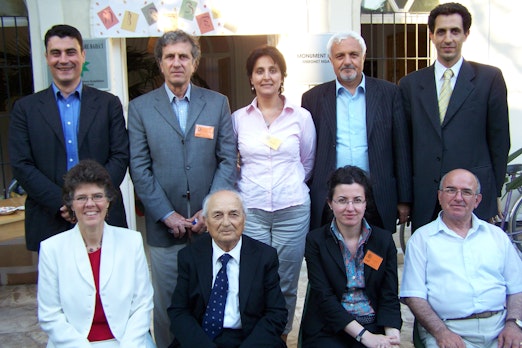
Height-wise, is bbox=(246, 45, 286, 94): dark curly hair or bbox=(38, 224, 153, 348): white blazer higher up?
bbox=(246, 45, 286, 94): dark curly hair

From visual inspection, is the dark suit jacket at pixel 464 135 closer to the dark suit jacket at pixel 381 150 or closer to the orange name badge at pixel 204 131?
the dark suit jacket at pixel 381 150

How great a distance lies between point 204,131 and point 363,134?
873mm

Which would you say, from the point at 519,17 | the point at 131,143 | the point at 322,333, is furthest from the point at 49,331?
the point at 519,17

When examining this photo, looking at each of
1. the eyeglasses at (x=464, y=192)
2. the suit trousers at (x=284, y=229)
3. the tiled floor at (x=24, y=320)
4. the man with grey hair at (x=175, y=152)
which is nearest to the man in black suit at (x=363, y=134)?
the suit trousers at (x=284, y=229)

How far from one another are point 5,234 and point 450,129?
12.2ft

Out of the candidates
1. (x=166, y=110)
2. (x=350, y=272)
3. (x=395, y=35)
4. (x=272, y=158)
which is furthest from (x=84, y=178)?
(x=395, y=35)

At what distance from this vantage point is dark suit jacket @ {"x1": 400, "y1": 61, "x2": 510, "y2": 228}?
2869 millimetres

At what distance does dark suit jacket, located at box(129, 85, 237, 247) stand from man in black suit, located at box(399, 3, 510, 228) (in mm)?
1069

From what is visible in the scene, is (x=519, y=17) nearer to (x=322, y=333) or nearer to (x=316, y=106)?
(x=316, y=106)

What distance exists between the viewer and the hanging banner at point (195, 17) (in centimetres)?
454

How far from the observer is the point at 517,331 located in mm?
2469

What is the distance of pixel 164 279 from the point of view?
9.47ft

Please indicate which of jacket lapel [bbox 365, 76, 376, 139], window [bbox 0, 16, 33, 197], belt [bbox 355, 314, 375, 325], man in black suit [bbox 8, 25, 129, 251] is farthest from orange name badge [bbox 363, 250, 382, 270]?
window [bbox 0, 16, 33, 197]

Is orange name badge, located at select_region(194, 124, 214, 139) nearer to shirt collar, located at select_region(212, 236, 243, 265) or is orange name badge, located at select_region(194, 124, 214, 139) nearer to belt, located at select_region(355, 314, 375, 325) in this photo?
shirt collar, located at select_region(212, 236, 243, 265)
